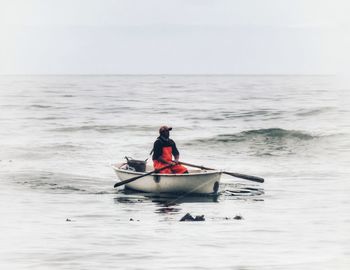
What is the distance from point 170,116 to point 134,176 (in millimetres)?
50206

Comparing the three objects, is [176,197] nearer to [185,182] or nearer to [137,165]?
[185,182]

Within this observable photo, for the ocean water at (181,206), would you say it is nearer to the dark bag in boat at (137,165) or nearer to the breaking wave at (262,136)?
the breaking wave at (262,136)

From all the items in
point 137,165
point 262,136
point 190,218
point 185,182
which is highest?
point 262,136

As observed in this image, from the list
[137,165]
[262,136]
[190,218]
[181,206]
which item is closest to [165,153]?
[181,206]

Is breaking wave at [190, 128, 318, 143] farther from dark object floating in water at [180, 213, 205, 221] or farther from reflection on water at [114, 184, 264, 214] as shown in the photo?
dark object floating in water at [180, 213, 205, 221]

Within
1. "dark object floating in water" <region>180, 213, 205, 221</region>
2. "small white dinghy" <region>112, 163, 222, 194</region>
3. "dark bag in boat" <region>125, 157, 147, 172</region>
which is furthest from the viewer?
"dark bag in boat" <region>125, 157, 147, 172</region>

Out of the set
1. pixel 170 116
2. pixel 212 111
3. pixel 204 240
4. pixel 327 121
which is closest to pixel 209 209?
pixel 204 240

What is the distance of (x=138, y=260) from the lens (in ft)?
57.5

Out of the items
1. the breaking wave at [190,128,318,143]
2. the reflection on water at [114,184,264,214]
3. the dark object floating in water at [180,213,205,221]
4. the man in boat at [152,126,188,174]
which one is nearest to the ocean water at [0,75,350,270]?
the reflection on water at [114,184,264,214]

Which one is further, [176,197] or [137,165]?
[137,165]

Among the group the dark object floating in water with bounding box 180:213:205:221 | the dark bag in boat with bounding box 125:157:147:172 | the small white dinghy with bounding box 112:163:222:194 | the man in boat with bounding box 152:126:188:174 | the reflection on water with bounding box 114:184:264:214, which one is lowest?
the dark object floating in water with bounding box 180:213:205:221

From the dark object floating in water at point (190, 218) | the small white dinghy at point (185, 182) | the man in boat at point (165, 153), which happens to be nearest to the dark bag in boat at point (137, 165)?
the small white dinghy at point (185, 182)

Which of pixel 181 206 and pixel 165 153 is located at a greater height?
pixel 165 153

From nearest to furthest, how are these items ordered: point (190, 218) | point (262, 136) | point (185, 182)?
point (190, 218) < point (185, 182) < point (262, 136)
